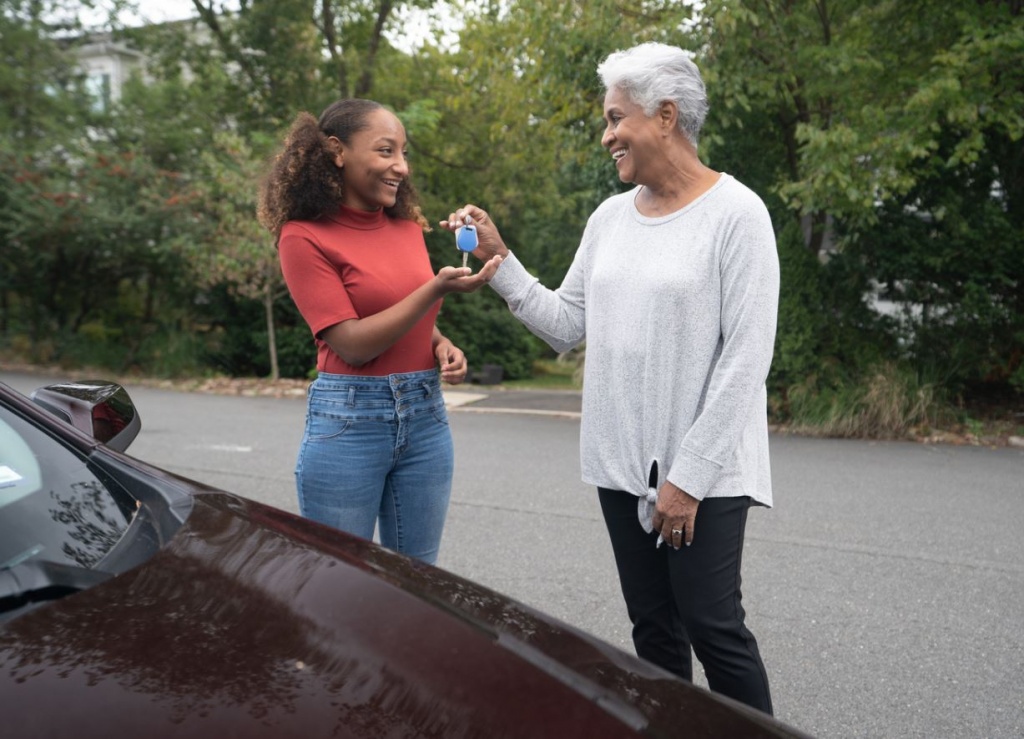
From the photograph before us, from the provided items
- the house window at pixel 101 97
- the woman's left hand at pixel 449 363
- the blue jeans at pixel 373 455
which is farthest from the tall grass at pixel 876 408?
the house window at pixel 101 97

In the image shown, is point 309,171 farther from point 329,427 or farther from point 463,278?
point 329,427

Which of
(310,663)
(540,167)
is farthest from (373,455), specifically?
(540,167)

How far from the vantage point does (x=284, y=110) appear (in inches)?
704

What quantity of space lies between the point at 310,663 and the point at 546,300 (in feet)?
4.83

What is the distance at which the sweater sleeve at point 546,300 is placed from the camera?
8.79 ft

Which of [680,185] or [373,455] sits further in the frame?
[373,455]

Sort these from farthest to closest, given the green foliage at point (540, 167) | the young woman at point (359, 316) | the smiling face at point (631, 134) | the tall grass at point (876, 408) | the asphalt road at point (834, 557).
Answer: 1. the tall grass at point (876, 408)
2. the green foliage at point (540, 167)
3. the asphalt road at point (834, 557)
4. the young woman at point (359, 316)
5. the smiling face at point (631, 134)

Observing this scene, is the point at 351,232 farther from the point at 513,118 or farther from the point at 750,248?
the point at 513,118

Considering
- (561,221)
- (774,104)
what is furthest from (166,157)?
(774,104)

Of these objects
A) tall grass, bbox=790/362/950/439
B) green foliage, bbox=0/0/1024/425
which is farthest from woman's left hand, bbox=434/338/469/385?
tall grass, bbox=790/362/950/439

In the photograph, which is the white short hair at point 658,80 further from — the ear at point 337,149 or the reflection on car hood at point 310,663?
the reflection on car hood at point 310,663

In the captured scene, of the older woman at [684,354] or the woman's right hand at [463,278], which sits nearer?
the older woman at [684,354]

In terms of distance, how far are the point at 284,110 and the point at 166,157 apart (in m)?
2.27

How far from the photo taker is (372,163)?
2.67 m
